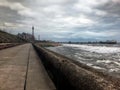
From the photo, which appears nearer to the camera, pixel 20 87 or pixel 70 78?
pixel 70 78

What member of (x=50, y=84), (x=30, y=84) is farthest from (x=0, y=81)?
(x=50, y=84)

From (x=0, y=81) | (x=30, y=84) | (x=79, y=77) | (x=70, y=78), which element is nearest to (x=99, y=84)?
(x=79, y=77)

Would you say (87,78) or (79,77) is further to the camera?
(79,77)

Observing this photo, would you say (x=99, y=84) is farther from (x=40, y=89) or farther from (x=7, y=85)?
(x=7, y=85)

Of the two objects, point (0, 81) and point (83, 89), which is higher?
point (83, 89)

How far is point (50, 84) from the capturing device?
8.49 m

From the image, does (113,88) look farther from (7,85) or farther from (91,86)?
(7,85)

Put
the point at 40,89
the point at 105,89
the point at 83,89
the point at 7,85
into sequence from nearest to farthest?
the point at 105,89
the point at 83,89
the point at 40,89
the point at 7,85

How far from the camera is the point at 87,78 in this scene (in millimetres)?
4180

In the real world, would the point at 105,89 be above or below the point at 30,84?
above

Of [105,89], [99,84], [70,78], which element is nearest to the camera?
[105,89]

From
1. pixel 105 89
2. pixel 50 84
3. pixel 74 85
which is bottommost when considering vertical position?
pixel 50 84

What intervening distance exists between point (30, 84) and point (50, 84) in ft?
2.73

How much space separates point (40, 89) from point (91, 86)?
4168 millimetres
